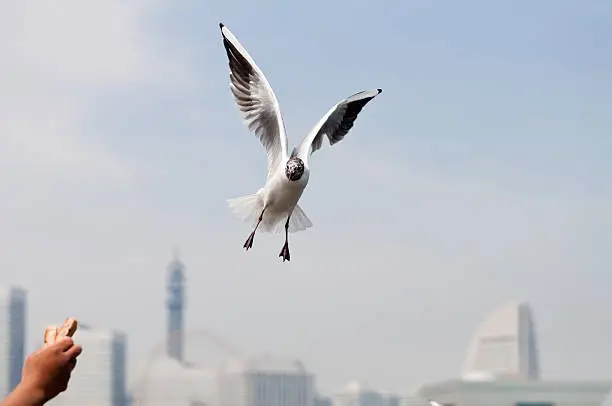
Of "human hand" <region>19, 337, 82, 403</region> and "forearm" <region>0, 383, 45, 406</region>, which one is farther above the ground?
"human hand" <region>19, 337, 82, 403</region>

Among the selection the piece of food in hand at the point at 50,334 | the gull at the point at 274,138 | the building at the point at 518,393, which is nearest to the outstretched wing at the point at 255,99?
the gull at the point at 274,138

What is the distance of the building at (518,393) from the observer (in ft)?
176

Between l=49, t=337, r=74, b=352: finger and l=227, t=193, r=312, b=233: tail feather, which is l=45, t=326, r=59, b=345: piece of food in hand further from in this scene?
l=227, t=193, r=312, b=233: tail feather

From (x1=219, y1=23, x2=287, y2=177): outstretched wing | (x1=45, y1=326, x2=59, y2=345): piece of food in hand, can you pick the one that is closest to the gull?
(x1=219, y1=23, x2=287, y2=177): outstretched wing

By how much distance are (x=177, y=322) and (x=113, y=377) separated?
27.3 meters

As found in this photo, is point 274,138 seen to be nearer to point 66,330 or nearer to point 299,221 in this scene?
point 299,221

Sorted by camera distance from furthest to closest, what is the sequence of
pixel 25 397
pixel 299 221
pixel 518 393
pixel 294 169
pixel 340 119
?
pixel 518 393 → pixel 340 119 → pixel 299 221 → pixel 294 169 → pixel 25 397

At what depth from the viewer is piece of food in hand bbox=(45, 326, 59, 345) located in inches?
46.3

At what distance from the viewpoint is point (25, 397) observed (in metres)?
1.15

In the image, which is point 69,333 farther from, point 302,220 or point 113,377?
point 113,377

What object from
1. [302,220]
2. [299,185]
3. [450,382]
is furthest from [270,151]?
[450,382]

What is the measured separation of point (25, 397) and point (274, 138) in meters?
4.37

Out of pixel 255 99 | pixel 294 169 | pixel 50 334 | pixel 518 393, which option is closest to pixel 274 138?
pixel 255 99

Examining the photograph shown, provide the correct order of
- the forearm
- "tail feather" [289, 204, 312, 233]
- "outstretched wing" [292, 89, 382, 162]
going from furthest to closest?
"outstretched wing" [292, 89, 382, 162], "tail feather" [289, 204, 312, 233], the forearm
